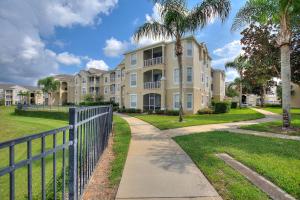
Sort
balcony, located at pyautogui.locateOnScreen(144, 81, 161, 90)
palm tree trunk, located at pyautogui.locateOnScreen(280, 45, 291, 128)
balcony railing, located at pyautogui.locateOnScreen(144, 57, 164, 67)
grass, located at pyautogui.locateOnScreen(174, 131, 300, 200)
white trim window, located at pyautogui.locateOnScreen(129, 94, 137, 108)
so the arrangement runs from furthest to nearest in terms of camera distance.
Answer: white trim window, located at pyautogui.locateOnScreen(129, 94, 137, 108), balcony, located at pyautogui.locateOnScreen(144, 81, 161, 90), balcony railing, located at pyautogui.locateOnScreen(144, 57, 164, 67), palm tree trunk, located at pyautogui.locateOnScreen(280, 45, 291, 128), grass, located at pyautogui.locateOnScreen(174, 131, 300, 200)

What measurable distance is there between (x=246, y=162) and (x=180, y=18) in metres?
12.7

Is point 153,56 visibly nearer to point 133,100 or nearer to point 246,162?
point 133,100

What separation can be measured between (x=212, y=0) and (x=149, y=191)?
49.9 feet

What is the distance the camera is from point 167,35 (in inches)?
715

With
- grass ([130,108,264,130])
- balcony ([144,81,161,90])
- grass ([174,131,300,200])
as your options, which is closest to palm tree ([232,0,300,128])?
grass ([174,131,300,200])

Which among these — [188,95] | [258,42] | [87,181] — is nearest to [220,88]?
[188,95]

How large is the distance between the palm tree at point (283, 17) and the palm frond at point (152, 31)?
5432mm

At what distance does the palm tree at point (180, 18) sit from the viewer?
16.5 meters

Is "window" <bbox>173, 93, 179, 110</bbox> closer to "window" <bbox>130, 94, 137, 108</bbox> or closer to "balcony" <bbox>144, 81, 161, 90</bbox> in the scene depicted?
"balcony" <bbox>144, 81, 161, 90</bbox>

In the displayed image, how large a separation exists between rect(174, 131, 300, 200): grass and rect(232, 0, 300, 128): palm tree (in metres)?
4.05

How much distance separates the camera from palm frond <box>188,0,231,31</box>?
16359 millimetres

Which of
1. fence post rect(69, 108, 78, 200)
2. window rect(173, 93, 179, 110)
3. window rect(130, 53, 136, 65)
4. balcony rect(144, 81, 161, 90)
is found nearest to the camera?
fence post rect(69, 108, 78, 200)

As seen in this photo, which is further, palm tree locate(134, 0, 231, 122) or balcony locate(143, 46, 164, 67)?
balcony locate(143, 46, 164, 67)

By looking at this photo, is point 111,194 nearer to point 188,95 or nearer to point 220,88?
point 188,95
